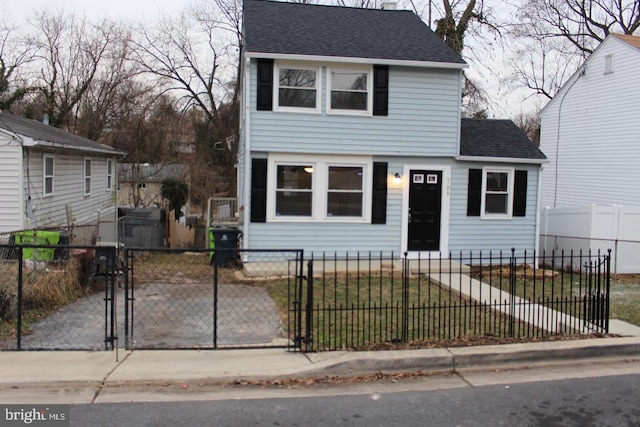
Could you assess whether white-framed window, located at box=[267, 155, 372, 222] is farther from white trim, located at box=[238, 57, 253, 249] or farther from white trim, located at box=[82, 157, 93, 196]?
white trim, located at box=[82, 157, 93, 196]

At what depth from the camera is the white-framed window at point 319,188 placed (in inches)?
531

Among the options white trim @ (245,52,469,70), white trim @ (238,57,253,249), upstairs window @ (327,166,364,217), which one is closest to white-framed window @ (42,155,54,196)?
white trim @ (238,57,253,249)

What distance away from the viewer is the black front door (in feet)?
46.6

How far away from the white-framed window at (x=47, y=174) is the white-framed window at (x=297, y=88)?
257 inches

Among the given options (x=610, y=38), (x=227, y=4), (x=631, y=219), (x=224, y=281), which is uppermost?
(x=227, y=4)

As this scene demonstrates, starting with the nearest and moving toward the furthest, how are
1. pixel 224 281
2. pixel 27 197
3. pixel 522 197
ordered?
pixel 224 281
pixel 27 197
pixel 522 197

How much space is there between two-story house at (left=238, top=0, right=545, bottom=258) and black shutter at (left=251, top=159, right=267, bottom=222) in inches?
1.0

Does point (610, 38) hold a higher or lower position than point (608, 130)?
higher

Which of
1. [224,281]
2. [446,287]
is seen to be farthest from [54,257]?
[446,287]

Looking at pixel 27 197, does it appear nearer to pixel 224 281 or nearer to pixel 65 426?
pixel 224 281

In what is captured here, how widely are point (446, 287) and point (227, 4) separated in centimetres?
2725

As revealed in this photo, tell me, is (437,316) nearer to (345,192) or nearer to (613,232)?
(345,192)

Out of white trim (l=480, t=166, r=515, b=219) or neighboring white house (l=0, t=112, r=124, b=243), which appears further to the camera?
white trim (l=480, t=166, r=515, b=219)

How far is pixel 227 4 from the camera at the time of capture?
32781mm
